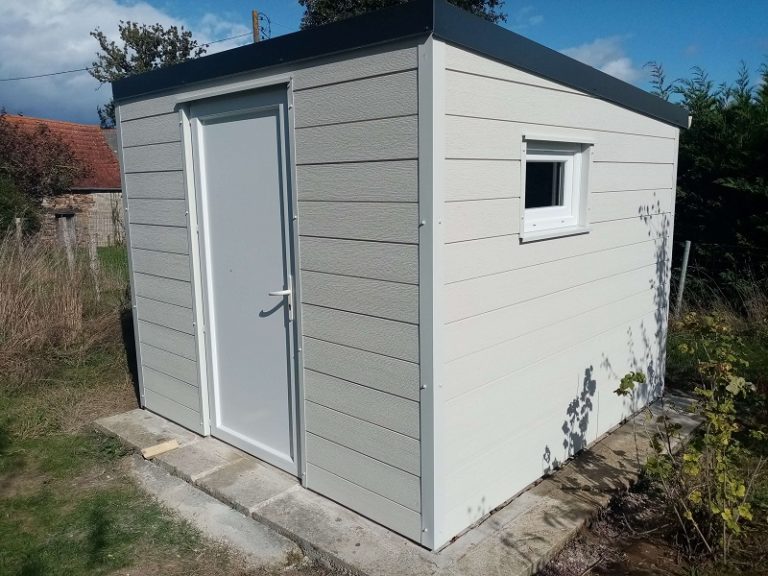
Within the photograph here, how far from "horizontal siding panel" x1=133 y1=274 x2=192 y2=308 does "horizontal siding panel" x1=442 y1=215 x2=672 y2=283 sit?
2.10 meters

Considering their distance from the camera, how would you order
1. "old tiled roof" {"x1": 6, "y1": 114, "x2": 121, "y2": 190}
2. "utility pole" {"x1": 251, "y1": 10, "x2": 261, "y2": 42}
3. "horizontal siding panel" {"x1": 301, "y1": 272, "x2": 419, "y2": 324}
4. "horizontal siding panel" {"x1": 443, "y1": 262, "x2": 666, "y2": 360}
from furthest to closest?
"old tiled roof" {"x1": 6, "y1": 114, "x2": 121, "y2": 190} → "utility pole" {"x1": 251, "y1": 10, "x2": 261, "y2": 42} → "horizontal siding panel" {"x1": 443, "y1": 262, "x2": 666, "y2": 360} → "horizontal siding panel" {"x1": 301, "y1": 272, "x2": 419, "y2": 324}

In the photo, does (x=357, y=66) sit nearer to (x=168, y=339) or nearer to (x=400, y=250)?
(x=400, y=250)

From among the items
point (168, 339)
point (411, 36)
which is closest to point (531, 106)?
point (411, 36)

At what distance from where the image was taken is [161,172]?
13.7 ft

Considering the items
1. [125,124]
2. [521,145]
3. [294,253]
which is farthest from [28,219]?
[521,145]

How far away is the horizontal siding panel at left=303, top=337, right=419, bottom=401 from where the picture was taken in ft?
9.18

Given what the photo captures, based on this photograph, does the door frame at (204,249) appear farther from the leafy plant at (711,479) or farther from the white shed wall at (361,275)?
the leafy plant at (711,479)

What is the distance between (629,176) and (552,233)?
112 centimetres

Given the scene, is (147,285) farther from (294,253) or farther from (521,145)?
(521,145)

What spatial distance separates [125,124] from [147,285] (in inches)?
45.8

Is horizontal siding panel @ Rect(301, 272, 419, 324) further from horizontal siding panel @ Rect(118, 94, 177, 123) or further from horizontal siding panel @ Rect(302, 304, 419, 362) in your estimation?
horizontal siding panel @ Rect(118, 94, 177, 123)

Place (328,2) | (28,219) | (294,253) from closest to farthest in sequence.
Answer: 1. (294,253)
2. (28,219)
3. (328,2)

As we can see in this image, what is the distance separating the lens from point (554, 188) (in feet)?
11.9

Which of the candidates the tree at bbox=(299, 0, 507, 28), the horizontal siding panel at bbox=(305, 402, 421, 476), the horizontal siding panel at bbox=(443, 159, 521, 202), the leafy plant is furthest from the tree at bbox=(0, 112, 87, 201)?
the leafy plant
